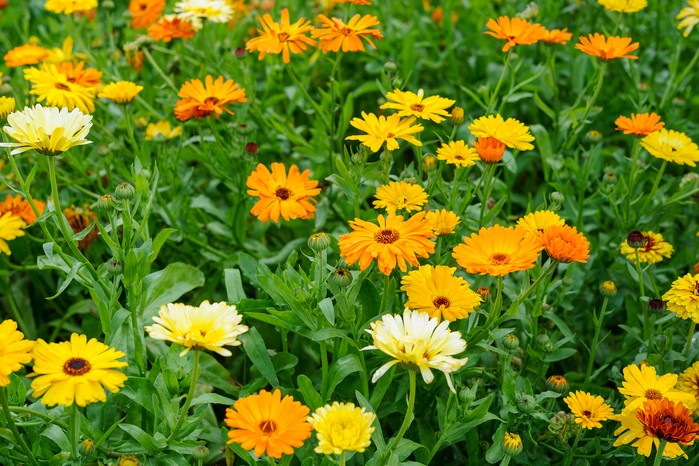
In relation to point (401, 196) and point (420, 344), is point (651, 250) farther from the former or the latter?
point (420, 344)

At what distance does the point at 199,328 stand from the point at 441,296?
52cm

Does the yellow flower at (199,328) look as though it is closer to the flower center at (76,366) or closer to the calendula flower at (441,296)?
the flower center at (76,366)

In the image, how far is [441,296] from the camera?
1711 mm

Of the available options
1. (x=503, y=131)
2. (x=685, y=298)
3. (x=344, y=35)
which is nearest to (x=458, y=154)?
(x=503, y=131)

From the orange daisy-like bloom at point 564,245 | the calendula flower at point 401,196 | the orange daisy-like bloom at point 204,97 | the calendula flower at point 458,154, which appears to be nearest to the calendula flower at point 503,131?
the calendula flower at point 458,154

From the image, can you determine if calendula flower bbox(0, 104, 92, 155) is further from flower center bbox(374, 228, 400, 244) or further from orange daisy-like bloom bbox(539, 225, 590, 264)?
orange daisy-like bloom bbox(539, 225, 590, 264)

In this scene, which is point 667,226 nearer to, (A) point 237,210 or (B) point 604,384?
(B) point 604,384

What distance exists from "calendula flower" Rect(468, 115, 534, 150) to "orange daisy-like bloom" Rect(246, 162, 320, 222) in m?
0.42

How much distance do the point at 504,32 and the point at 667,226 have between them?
1.00m

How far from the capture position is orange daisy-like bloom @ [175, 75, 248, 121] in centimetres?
232

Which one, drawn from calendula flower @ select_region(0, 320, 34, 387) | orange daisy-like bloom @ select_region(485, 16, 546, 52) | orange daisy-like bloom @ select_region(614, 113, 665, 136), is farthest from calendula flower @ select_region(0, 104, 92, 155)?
orange daisy-like bloom @ select_region(614, 113, 665, 136)

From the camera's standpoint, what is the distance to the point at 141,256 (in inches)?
73.2

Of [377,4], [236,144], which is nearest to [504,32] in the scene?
[236,144]

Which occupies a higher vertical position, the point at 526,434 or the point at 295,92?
the point at 295,92
